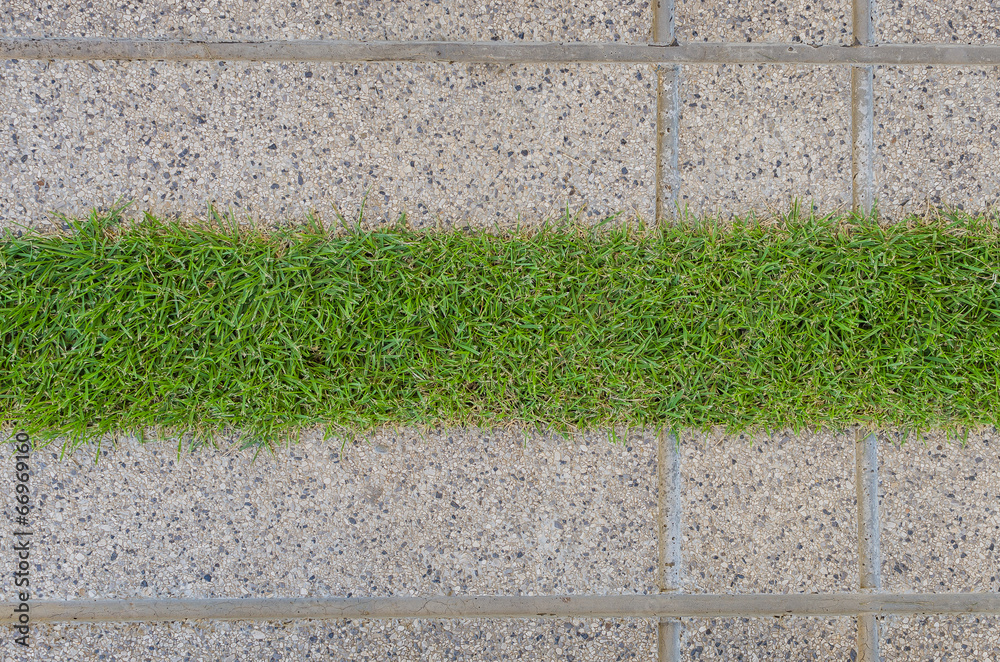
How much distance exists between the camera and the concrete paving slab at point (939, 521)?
1758mm

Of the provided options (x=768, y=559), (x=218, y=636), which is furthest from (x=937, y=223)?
(x=218, y=636)

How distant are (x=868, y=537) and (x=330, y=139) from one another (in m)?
2.15

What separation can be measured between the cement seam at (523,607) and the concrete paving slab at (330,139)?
1.22 metres

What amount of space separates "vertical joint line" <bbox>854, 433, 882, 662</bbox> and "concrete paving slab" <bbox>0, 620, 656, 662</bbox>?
69 centimetres

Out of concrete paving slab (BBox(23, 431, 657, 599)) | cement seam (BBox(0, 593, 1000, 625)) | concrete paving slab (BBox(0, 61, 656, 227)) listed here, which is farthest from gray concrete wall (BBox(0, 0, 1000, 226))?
cement seam (BBox(0, 593, 1000, 625))

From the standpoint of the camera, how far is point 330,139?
1746 millimetres

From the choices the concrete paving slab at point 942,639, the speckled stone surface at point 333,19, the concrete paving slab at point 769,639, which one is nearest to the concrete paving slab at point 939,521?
the concrete paving slab at point 942,639

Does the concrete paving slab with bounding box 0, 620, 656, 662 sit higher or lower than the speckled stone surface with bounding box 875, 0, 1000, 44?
lower

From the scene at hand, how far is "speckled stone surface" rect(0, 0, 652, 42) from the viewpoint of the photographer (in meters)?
1.74

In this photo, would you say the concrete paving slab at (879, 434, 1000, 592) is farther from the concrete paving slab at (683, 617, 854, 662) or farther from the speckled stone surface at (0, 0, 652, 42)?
the speckled stone surface at (0, 0, 652, 42)

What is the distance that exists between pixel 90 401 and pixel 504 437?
1.27 metres

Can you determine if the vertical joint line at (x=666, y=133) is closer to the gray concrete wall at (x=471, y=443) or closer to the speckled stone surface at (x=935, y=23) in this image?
the gray concrete wall at (x=471, y=443)

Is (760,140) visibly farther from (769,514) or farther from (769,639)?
(769,639)

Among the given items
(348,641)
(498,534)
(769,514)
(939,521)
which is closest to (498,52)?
(498,534)
